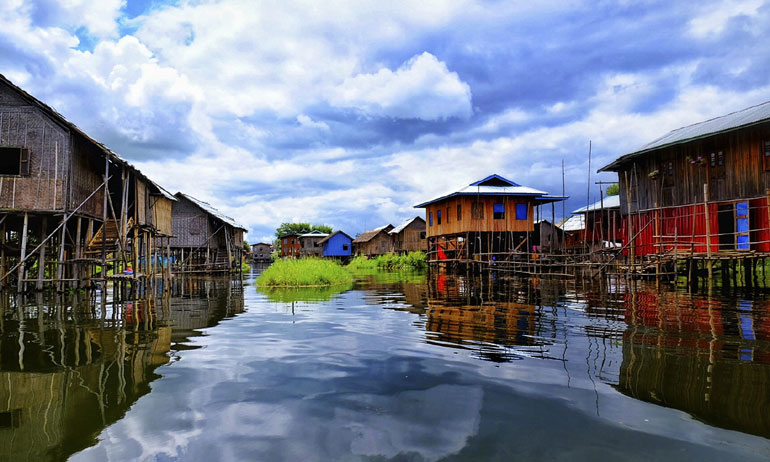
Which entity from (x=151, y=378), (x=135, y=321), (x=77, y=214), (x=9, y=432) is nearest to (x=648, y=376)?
Answer: (x=151, y=378)

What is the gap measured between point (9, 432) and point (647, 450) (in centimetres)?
472

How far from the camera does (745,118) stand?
17.3m

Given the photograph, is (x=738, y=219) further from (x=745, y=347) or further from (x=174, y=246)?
(x=174, y=246)

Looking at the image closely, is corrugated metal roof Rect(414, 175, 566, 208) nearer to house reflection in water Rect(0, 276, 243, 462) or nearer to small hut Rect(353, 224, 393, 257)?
house reflection in water Rect(0, 276, 243, 462)

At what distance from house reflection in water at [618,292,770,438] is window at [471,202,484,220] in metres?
20.8

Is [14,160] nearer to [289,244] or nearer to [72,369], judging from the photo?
[72,369]

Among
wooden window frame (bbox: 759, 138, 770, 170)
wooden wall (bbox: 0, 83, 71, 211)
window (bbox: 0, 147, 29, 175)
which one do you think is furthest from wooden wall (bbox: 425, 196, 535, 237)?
window (bbox: 0, 147, 29, 175)

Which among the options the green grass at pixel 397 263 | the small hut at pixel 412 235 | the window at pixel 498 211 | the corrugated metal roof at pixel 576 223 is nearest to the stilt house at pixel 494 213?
the window at pixel 498 211

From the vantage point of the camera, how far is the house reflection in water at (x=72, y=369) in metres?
3.41

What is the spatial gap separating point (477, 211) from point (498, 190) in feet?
6.44

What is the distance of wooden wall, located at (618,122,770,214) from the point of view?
56.4 ft

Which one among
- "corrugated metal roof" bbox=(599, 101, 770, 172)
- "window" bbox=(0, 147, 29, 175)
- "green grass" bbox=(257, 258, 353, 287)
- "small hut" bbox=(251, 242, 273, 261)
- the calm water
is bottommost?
the calm water

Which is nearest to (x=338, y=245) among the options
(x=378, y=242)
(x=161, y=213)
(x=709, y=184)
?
(x=378, y=242)

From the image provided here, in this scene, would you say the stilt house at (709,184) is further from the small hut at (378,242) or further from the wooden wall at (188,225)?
the small hut at (378,242)
